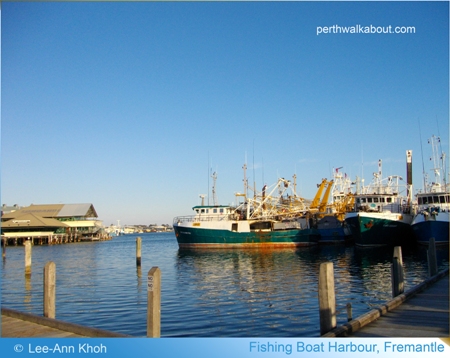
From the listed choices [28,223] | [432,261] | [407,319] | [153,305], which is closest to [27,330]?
[153,305]

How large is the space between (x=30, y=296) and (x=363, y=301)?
13513 millimetres

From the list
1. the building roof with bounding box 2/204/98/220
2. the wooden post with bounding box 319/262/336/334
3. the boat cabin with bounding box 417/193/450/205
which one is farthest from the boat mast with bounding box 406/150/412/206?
the building roof with bounding box 2/204/98/220

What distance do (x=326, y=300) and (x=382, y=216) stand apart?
3315 cm

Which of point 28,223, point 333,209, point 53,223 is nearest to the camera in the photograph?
point 333,209

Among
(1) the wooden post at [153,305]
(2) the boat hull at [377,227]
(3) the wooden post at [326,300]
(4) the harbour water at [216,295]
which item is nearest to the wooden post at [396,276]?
(4) the harbour water at [216,295]

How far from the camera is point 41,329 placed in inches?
354

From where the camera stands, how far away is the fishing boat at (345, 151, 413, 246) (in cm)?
3891

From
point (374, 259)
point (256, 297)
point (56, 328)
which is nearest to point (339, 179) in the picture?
point (374, 259)

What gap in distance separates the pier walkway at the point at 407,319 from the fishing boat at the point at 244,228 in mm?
34126

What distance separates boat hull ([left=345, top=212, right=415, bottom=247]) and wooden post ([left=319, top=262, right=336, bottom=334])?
31.8 meters

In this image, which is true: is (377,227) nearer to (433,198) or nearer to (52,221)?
(433,198)

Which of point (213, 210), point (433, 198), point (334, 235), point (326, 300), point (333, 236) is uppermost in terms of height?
point (433, 198)

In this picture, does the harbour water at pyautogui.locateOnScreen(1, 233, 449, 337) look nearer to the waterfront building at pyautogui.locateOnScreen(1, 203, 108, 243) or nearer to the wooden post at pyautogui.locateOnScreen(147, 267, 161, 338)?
the wooden post at pyautogui.locateOnScreen(147, 267, 161, 338)

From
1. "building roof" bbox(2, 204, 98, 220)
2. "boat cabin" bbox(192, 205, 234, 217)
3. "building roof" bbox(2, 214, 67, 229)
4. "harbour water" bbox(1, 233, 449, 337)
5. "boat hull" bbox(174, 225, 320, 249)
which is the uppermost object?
"building roof" bbox(2, 204, 98, 220)
